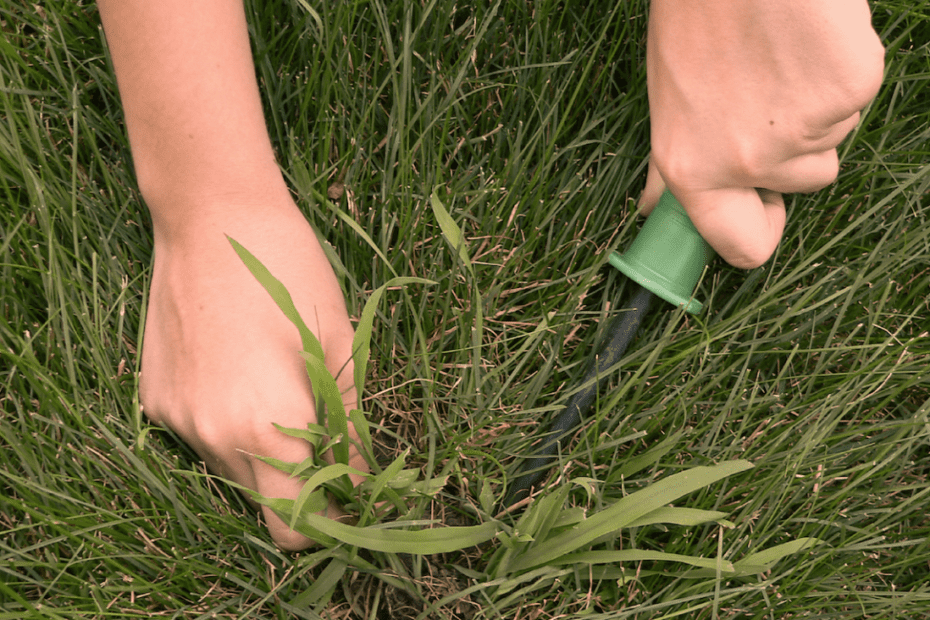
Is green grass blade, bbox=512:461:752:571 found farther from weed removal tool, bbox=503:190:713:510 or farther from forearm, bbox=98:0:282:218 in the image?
forearm, bbox=98:0:282:218

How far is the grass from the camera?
0.90 metres

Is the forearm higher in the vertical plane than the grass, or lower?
higher

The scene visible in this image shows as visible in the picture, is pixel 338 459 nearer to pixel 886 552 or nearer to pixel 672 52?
pixel 672 52

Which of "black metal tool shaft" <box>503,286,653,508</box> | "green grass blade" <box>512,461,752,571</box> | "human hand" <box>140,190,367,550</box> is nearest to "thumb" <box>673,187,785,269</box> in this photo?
"black metal tool shaft" <box>503,286,653,508</box>

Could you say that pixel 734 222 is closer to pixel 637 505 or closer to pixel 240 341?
pixel 637 505

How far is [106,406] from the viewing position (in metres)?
0.93

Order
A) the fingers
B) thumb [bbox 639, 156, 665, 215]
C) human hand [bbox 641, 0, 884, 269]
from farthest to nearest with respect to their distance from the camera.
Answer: thumb [bbox 639, 156, 665, 215] → the fingers → human hand [bbox 641, 0, 884, 269]

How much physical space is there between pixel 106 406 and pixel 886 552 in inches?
41.9

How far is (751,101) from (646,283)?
256mm

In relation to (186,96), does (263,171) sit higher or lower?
lower

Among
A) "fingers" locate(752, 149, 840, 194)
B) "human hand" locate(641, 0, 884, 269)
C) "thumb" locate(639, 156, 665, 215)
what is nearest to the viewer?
"human hand" locate(641, 0, 884, 269)

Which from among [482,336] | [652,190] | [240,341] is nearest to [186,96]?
[240,341]

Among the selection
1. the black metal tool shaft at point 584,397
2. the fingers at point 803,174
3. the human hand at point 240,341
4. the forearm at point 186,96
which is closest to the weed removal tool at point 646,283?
the black metal tool shaft at point 584,397

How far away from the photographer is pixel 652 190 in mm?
1026
